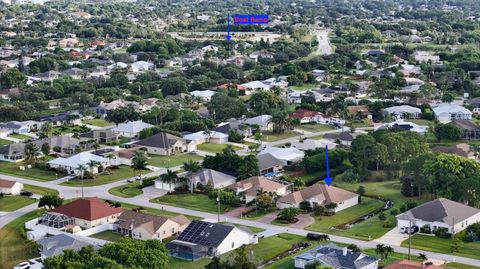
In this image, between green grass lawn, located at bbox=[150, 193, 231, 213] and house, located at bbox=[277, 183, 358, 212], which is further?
green grass lawn, located at bbox=[150, 193, 231, 213]

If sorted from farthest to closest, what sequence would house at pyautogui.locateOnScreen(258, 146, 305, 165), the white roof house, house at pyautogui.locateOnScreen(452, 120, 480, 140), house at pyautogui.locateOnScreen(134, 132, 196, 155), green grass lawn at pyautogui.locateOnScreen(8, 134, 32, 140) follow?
the white roof house < green grass lawn at pyautogui.locateOnScreen(8, 134, 32, 140) < house at pyautogui.locateOnScreen(452, 120, 480, 140) < house at pyautogui.locateOnScreen(134, 132, 196, 155) < house at pyautogui.locateOnScreen(258, 146, 305, 165)

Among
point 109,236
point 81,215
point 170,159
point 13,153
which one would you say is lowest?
point 170,159

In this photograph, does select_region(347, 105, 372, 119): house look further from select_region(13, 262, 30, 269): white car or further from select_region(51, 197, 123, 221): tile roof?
select_region(13, 262, 30, 269): white car

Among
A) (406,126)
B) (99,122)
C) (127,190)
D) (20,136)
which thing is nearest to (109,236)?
(127,190)

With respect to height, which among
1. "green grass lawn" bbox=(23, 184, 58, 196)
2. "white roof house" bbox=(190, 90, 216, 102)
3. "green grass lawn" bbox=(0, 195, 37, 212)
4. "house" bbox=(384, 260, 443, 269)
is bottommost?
Result: "white roof house" bbox=(190, 90, 216, 102)

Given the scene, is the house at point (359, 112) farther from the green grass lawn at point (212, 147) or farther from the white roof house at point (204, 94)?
the white roof house at point (204, 94)

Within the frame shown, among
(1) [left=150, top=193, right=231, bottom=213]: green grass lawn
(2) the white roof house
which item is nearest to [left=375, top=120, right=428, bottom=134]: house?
(1) [left=150, top=193, right=231, bottom=213]: green grass lawn

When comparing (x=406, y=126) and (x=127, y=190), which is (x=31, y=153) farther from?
(x=406, y=126)
